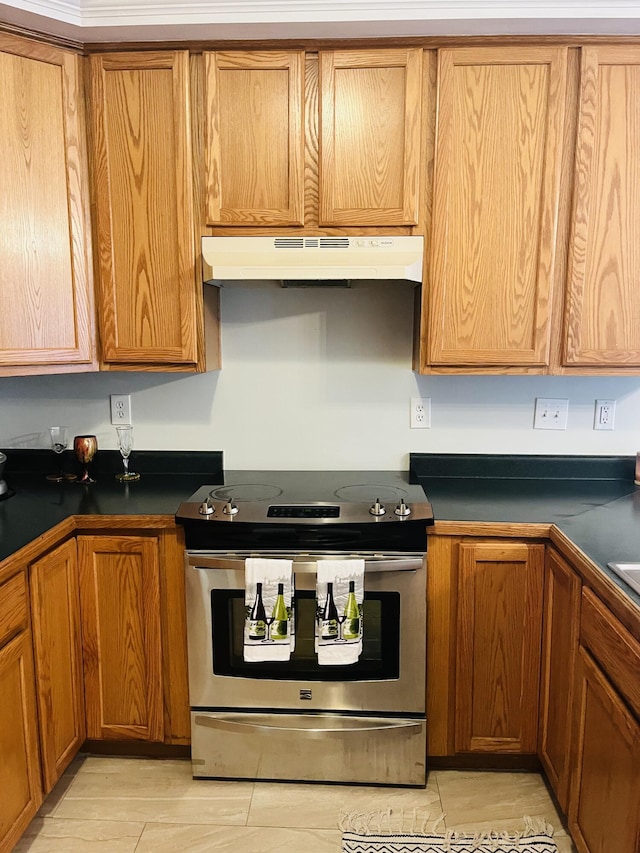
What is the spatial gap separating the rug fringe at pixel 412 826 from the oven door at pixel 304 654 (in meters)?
0.29

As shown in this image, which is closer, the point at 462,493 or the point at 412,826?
the point at 412,826

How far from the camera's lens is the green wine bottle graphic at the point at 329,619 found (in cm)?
186

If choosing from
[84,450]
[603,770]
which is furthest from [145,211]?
[603,770]

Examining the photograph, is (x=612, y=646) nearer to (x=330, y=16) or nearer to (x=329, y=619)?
(x=329, y=619)

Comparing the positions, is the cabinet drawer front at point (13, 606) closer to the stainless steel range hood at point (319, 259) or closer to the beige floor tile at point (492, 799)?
the stainless steel range hood at point (319, 259)

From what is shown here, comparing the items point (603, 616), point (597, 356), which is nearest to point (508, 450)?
point (597, 356)

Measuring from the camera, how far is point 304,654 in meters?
1.96

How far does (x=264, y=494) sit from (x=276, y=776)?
90 cm

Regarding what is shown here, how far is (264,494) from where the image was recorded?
2115mm

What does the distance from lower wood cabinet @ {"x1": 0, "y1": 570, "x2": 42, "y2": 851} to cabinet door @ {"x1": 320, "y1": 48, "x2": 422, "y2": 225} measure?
1.43 m

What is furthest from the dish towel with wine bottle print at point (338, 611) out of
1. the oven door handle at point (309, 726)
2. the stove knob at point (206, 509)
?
the stove knob at point (206, 509)

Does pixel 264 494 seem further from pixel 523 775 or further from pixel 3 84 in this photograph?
pixel 3 84

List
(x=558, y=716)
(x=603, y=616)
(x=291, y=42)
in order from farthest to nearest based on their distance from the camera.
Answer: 1. (x=291, y=42)
2. (x=558, y=716)
3. (x=603, y=616)

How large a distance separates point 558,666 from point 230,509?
1062 mm
